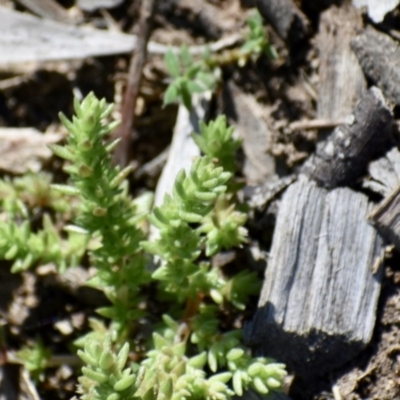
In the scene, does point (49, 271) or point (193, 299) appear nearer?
point (193, 299)

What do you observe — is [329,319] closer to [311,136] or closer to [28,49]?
[311,136]

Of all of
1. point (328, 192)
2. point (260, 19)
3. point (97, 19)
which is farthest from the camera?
point (97, 19)

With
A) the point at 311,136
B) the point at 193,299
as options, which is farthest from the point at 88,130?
the point at 311,136

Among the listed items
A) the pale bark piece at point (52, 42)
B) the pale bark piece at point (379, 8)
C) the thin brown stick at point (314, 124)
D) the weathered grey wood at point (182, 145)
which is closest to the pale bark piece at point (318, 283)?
the thin brown stick at point (314, 124)

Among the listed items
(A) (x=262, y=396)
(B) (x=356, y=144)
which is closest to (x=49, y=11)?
(B) (x=356, y=144)

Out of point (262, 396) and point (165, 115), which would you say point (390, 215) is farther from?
point (165, 115)

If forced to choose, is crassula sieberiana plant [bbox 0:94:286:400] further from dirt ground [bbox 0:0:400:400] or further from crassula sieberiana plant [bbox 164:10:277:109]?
crassula sieberiana plant [bbox 164:10:277:109]
